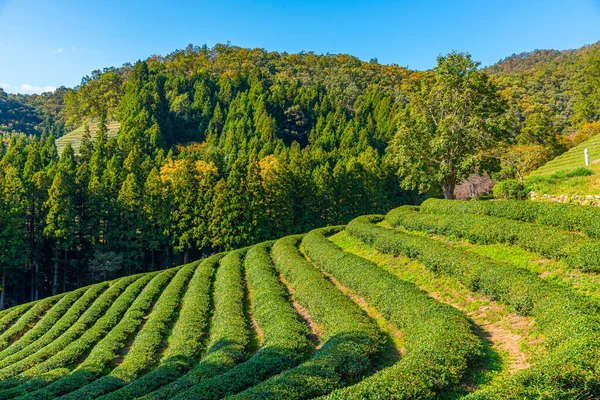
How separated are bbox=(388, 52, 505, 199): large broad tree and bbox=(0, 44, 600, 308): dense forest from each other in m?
0.35

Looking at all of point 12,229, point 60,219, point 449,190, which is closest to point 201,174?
point 60,219

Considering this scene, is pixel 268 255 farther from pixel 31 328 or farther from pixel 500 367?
pixel 500 367

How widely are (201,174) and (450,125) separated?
1432 inches

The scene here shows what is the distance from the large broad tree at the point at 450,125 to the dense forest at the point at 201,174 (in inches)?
13.8

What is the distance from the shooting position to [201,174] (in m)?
55.9

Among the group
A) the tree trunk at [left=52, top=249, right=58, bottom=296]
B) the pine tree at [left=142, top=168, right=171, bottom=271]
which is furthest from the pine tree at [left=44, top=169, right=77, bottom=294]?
the pine tree at [left=142, top=168, right=171, bottom=271]

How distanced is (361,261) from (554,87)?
124579 millimetres

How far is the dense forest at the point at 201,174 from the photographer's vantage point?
45.4m

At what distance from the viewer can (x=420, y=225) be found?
23094 mm

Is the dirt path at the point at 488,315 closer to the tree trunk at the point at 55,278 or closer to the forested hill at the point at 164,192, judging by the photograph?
the forested hill at the point at 164,192

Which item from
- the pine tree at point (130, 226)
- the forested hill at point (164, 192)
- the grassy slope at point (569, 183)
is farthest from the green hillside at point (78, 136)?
the grassy slope at point (569, 183)

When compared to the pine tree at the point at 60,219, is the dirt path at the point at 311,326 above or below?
below

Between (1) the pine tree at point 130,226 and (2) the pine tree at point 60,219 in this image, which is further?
(1) the pine tree at point 130,226

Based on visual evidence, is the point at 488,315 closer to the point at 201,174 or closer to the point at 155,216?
the point at 155,216
